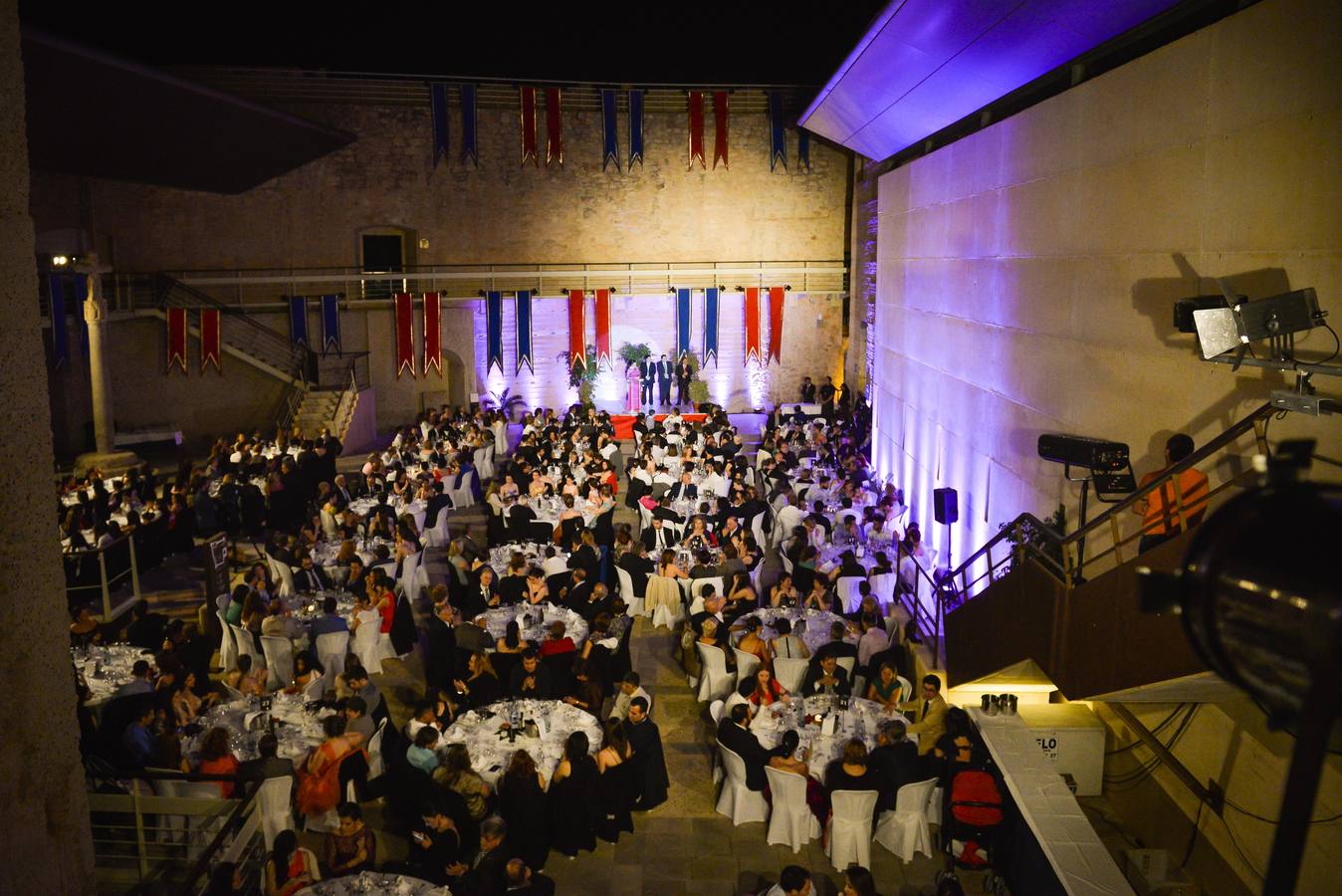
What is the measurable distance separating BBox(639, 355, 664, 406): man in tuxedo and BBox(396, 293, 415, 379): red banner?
551 cm

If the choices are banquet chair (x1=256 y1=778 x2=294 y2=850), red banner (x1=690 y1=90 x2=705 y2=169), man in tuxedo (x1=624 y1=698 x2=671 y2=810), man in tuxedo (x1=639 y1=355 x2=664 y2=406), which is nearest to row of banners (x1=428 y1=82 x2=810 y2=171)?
red banner (x1=690 y1=90 x2=705 y2=169)

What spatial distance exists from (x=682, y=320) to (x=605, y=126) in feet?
16.7

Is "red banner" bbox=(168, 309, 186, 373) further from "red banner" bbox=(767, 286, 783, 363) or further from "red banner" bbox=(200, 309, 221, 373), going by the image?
"red banner" bbox=(767, 286, 783, 363)

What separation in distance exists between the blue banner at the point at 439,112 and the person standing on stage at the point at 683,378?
307 inches

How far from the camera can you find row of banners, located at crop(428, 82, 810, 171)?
78.9 feet

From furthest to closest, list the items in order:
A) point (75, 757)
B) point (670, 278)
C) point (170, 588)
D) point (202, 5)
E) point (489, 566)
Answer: point (202, 5), point (670, 278), point (170, 588), point (489, 566), point (75, 757)

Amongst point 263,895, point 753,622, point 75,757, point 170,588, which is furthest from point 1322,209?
point 170,588

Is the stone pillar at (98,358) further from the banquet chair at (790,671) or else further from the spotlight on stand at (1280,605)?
the spotlight on stand at (1280,605)

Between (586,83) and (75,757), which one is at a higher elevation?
(586,83)

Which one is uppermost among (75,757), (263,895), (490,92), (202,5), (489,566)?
(202,5)

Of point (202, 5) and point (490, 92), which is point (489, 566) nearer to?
point (490, 92)

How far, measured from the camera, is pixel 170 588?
1295 centimetres

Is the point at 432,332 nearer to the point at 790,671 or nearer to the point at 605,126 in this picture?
the point at 605,126

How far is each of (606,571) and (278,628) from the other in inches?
151
